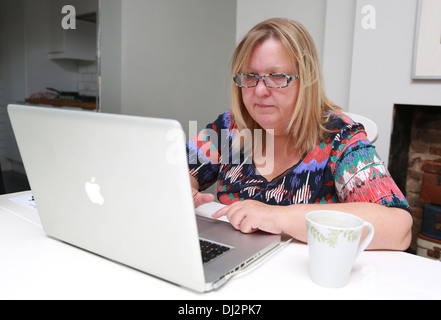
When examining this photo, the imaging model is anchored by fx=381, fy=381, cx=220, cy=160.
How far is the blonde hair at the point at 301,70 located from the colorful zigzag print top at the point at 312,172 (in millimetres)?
41

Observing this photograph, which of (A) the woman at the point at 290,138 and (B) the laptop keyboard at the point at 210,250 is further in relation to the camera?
(A) the woman at the point at 290,138

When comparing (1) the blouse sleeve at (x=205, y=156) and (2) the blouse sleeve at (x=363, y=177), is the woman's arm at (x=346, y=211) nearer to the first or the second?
(2) the blouse sleeve at (x=363, y=177)

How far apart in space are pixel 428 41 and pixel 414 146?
634 mm

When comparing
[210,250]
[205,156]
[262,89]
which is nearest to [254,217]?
[210,250]

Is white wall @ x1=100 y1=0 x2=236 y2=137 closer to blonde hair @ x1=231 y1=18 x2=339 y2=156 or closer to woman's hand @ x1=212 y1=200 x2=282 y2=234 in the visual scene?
blonde hair @ x1=231 y1=18 x2=339 y2=156

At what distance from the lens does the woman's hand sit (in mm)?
783

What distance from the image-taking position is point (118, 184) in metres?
0.57

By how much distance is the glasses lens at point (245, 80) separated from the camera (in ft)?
3.47

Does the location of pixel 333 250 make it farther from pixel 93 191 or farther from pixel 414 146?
pixel 414 146

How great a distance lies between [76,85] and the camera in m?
4.47

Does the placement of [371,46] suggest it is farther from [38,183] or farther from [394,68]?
[38,183]

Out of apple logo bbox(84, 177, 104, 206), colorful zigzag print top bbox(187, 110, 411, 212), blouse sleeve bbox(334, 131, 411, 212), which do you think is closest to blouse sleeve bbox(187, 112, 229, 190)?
colorful zigzag print top bbox(187, 110, 411, 212)

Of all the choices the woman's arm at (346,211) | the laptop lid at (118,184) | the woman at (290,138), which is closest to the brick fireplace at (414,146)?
the woman at (290,138)

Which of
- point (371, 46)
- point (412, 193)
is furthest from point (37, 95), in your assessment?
point (412, 193)
